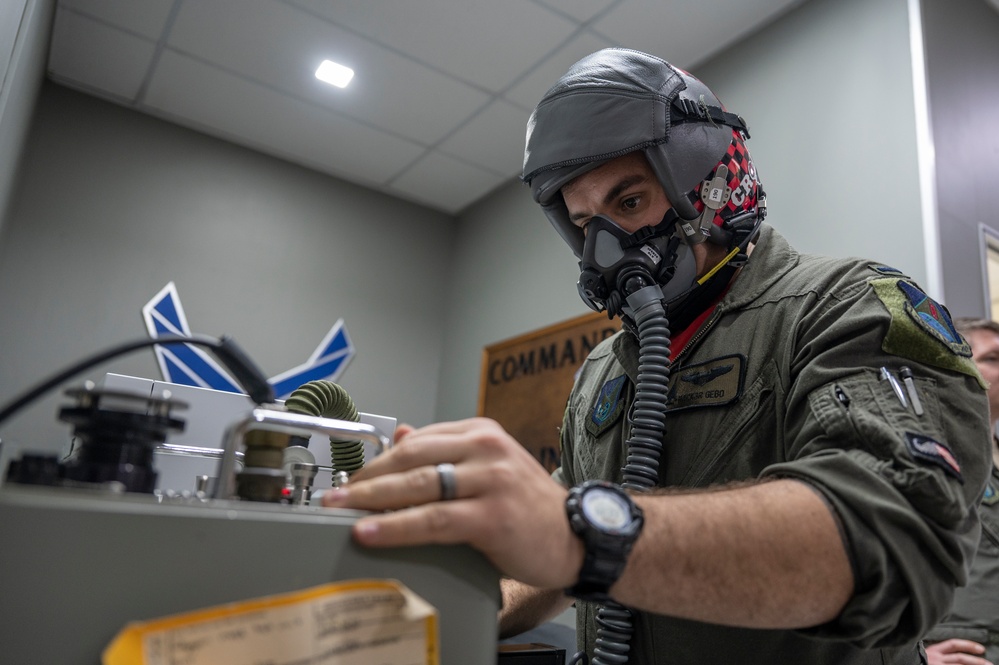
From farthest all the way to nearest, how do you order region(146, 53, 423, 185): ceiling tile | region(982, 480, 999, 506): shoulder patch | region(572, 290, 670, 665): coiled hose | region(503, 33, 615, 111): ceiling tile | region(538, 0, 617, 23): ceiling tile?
region(146, 53, 423, 185): ceiling tile → region(503, 33, 615, 111): ceiling tile → region(538, 0, 617, 23): ceiling tile → region(982, 480, 999, 506): shoulder patch → region(572, 290, 670, 665): coiled hose

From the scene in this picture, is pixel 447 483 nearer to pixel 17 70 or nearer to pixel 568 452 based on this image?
pixel 568 452

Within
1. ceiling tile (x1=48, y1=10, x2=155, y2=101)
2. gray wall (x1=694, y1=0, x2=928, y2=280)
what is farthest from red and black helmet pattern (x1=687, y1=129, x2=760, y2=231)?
ceiling tile (x1=48, y1=10, x2=155, y2=101)

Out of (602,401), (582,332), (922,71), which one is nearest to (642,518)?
(602,401)

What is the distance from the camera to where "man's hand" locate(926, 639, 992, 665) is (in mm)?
1720

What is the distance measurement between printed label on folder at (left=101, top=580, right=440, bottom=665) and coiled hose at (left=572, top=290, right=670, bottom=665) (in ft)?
1.64

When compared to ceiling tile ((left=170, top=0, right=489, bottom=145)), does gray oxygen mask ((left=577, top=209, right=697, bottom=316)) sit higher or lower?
lower

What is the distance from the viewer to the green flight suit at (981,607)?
181 cm

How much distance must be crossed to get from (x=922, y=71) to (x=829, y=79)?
1.10 feet

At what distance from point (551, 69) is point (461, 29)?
1.47 ft

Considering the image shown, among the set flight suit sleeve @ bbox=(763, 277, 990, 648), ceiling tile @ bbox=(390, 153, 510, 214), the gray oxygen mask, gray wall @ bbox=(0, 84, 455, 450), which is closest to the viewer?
flight suit sleeve @ bbox=(763, 277, 990, 648)

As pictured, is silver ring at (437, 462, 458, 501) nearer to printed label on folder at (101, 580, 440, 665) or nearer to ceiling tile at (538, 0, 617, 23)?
printed label on folder at (101, 580, 440, 665)

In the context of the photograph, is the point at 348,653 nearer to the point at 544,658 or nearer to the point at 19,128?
the point at 544,658

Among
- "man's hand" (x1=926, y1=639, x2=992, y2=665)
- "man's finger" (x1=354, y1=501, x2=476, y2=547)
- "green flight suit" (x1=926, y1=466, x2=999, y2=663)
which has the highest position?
"man's finger" (x1=354, y1=501, x2=476, y2=547)

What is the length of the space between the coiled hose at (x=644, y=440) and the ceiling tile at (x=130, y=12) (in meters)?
2.80
